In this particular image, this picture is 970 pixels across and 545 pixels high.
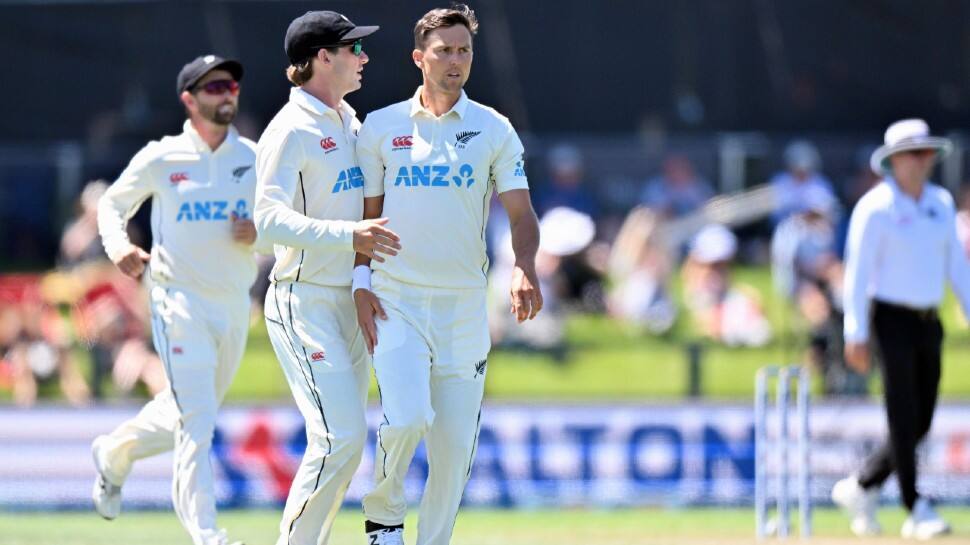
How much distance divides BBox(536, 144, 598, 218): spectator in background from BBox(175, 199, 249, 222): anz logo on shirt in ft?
26.0

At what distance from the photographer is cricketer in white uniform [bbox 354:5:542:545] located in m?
7.58

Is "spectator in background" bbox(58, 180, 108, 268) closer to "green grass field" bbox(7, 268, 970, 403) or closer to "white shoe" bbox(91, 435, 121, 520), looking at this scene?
"green grass field" bbox(7, 268, 970, 403)

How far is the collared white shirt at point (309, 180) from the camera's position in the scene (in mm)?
7648

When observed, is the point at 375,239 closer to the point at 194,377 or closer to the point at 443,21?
the point at 443,21

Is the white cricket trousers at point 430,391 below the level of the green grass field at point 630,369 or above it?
above

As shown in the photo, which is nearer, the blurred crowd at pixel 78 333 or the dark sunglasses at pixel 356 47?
the dark sunglasses at pixel 356 47

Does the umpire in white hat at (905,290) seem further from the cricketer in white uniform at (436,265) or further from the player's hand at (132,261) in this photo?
the player's hand at (132,261)

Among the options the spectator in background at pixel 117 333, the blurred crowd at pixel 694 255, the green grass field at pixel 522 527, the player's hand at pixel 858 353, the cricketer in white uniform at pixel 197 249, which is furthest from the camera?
the blurred crowd at pixel 694 255

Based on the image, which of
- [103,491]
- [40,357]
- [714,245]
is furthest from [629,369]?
[103,491]

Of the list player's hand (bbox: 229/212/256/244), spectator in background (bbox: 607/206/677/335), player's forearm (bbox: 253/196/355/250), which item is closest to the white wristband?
player's forearm (bbox: 253/196/355/250)

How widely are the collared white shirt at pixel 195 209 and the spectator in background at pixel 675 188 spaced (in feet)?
25.6

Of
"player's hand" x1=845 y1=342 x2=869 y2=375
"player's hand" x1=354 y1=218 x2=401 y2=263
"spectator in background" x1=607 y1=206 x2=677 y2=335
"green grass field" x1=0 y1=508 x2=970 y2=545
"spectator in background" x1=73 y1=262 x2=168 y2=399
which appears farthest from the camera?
"spectator in background" x1=607 y1=206 x2=677 y2=335

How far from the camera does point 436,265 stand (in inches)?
301

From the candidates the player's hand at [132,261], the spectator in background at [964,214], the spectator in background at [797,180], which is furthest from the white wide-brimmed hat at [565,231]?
the player's hand at [132,261]
